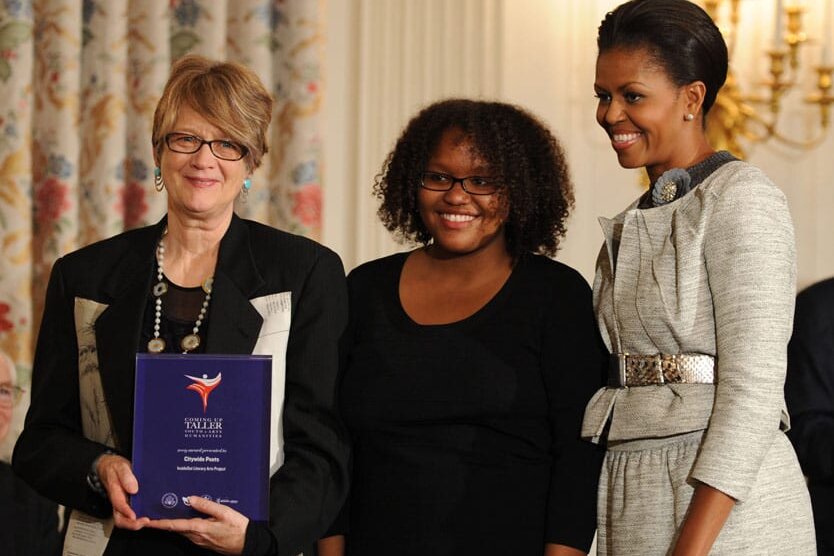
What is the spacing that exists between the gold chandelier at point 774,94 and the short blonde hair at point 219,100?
2.43m

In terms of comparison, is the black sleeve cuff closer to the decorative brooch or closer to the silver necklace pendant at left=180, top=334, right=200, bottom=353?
the silver necklace pendant at left=180, top=334, right=200, bottom=353

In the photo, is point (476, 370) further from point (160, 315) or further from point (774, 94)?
point (774, 94)

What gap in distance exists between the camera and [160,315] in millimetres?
2064

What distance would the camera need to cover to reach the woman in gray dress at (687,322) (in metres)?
1.76

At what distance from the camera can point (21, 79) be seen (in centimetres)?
334

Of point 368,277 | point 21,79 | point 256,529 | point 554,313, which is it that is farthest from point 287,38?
point 256,529

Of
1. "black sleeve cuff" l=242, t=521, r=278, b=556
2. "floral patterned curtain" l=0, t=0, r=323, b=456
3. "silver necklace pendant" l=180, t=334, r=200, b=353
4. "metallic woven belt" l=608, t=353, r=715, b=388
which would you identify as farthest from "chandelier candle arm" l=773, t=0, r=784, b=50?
"black sleeve cuff" l=242, t=521, r=278, b=556

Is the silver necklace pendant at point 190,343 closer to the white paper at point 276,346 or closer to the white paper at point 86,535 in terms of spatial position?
the white paper at point 276,346

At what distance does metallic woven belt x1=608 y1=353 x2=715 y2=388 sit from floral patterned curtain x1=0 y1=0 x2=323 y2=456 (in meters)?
1.93

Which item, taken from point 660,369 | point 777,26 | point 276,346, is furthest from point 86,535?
point 777,26

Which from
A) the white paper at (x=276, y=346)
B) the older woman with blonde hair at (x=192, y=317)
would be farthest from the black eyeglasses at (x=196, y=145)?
the white paper at (x=276, y=346)

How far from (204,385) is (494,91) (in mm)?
2532

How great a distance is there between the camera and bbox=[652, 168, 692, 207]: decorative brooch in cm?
196

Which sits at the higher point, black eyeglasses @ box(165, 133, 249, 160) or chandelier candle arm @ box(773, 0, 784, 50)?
chandelier candle arm @ box(773, 0, 784, 50)
